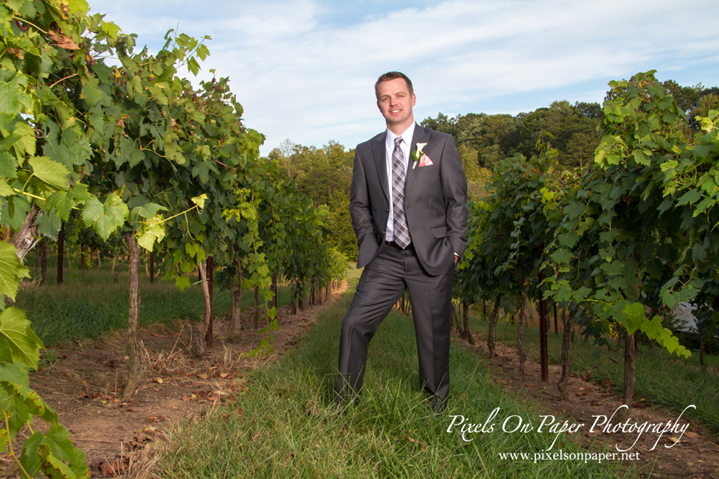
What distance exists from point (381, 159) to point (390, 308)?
0.88 metres

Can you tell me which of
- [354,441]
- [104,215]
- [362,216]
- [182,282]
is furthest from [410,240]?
[182,282]

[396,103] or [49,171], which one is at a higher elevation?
[396,103]

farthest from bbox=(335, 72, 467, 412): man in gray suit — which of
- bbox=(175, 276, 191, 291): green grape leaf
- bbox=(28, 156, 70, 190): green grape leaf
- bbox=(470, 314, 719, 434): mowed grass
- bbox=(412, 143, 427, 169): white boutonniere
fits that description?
bbox=(175, 276, 191, 291): green grape leaf

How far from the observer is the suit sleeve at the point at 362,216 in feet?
9.00

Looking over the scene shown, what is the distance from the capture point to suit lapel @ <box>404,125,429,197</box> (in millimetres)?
2729

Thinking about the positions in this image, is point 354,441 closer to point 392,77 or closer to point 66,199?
point 66,199

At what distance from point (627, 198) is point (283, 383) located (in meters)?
2.60

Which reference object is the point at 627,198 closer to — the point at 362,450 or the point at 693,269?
the point at 693,269

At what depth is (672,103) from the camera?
3.16 meters

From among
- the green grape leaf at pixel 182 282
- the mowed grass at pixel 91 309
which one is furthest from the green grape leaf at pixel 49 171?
the mowed grass at pixel 91 309

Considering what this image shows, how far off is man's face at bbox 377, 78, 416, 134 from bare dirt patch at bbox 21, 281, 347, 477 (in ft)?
6.72

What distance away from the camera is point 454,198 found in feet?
8.86

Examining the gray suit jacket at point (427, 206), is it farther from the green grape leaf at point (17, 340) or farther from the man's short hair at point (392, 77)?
the green grape leaf at point (17, 340)

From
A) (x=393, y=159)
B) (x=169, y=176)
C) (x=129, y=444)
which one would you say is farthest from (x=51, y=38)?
(x=129, y=444)
